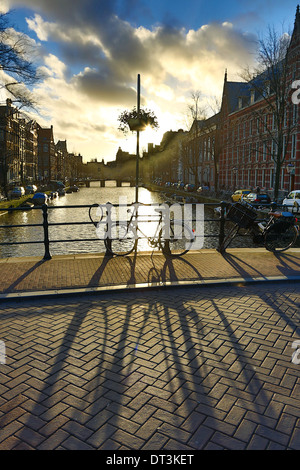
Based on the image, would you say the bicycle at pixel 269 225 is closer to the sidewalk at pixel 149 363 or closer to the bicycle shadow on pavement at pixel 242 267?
the bicycle shadow on pavement at pixel 242 267

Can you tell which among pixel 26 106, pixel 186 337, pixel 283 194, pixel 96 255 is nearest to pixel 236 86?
pixel 283 194

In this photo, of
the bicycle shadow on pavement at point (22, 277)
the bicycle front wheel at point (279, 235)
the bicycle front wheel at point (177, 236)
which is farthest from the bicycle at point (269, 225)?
the bicycle shadow on pavement at point (22, 277)

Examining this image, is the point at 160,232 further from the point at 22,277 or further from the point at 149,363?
the point at 149,363

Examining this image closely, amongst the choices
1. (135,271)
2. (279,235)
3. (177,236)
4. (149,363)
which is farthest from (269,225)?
(149,363)

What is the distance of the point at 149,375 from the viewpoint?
3369 millimetres

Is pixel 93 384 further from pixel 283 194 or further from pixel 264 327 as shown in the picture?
pixel 283 194

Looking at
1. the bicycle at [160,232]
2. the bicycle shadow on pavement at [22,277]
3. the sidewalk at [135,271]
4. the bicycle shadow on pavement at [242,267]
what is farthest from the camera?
the bicycle at [160,232]

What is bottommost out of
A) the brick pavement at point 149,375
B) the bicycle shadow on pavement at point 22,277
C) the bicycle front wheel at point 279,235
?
the brick pavement at point 149,375

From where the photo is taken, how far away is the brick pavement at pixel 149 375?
2590mm

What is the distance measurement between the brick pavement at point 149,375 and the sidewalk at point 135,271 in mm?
619

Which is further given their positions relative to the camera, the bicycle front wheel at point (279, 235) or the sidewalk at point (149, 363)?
the bicycle front wheel at point (279, 235)

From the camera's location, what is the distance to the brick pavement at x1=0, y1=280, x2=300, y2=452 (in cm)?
259

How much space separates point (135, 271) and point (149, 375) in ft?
11.8
